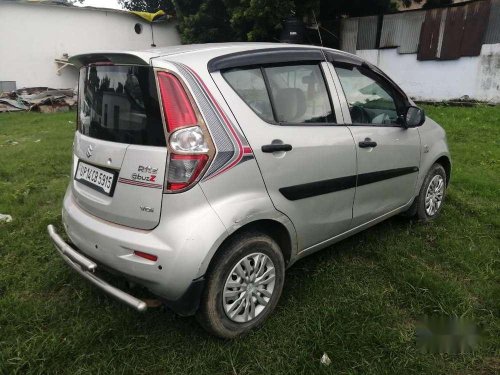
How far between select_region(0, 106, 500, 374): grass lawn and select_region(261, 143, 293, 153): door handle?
3.50ft

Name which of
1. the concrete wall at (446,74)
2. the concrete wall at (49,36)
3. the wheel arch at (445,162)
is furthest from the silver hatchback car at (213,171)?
the concrete wall at (49,36)

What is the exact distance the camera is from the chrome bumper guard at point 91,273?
210 centimetres

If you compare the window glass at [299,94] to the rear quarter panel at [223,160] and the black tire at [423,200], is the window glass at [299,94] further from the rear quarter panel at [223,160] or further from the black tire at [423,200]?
the black tire at [423,200]

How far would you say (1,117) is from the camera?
12.1 metres

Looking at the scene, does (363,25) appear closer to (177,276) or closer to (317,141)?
(317,141)

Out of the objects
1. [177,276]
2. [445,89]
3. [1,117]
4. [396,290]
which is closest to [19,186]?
[177,276]

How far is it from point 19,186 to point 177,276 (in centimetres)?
406

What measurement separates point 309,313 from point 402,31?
12.0 m

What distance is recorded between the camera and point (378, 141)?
3.12 metres

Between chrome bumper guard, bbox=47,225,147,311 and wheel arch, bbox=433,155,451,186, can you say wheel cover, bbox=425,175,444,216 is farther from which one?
chrome bumper guard, bbox=47,225,147,311

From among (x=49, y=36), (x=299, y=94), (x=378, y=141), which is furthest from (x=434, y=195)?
(x=49, y=36)

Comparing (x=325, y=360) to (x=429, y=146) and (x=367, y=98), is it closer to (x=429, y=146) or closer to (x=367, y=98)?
(x=367, y=98)

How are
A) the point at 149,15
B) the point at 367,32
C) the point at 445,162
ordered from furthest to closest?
the point at 149,15, the point at 367,32, the point at 445,162

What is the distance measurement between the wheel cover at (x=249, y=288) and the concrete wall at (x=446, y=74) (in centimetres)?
1093
